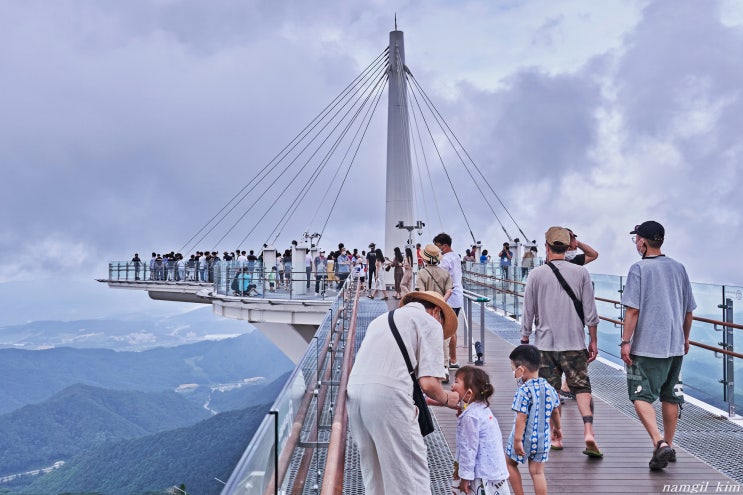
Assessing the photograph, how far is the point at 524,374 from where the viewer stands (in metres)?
3.81

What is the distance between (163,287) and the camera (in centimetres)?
3164

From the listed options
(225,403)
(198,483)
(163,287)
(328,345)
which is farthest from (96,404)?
(328,345)

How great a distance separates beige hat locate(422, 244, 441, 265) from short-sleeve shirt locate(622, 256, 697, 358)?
2.47m

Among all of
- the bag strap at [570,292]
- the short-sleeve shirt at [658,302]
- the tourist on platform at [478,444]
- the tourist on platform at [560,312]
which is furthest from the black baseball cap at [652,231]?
the tourist on platform at [478,444]

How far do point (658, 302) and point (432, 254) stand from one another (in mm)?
2650

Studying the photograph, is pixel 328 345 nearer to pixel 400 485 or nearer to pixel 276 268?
pixel 400 485

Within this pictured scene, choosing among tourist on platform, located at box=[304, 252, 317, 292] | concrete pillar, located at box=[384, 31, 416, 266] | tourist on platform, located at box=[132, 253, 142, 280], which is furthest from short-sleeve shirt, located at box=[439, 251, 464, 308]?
tourist on platform, located at box=[132, 253, 142, 280]

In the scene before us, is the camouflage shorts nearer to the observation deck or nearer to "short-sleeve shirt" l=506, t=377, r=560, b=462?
the observation deck

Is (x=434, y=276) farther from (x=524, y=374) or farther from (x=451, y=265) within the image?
(x=524, y=374)

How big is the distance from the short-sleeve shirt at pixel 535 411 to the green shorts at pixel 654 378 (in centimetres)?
119

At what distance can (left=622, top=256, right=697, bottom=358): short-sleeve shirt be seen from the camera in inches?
179

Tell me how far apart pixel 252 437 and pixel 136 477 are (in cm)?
11491

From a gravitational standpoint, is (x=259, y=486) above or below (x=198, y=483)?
above

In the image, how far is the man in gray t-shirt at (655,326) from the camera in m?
4.55
